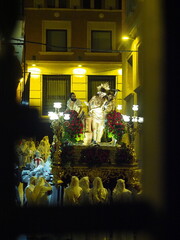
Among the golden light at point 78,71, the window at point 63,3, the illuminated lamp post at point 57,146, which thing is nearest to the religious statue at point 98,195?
the illuminated lamp post at point 57,146

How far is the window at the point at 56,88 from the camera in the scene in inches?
796

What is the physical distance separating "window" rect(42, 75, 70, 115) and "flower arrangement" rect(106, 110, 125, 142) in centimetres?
787

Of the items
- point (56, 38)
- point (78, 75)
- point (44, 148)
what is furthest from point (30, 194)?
point (56, 38)

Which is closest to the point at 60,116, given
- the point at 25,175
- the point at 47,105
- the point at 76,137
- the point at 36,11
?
the point at 76,137

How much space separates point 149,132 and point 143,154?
0.20 ft

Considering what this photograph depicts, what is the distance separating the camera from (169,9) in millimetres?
943

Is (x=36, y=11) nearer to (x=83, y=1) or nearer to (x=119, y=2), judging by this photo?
(x=83, y=1)

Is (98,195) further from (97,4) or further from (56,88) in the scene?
(97,4)

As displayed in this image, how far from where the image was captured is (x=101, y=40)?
20.9 meters

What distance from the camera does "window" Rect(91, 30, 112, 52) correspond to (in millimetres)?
20828

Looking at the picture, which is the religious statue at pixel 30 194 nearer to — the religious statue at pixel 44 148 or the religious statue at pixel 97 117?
the religious statue at pixel 97 117

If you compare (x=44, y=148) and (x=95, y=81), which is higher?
(x=95, y=81)

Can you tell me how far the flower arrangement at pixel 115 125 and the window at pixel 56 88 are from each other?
25.8 ft

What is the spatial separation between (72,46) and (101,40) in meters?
1.43
